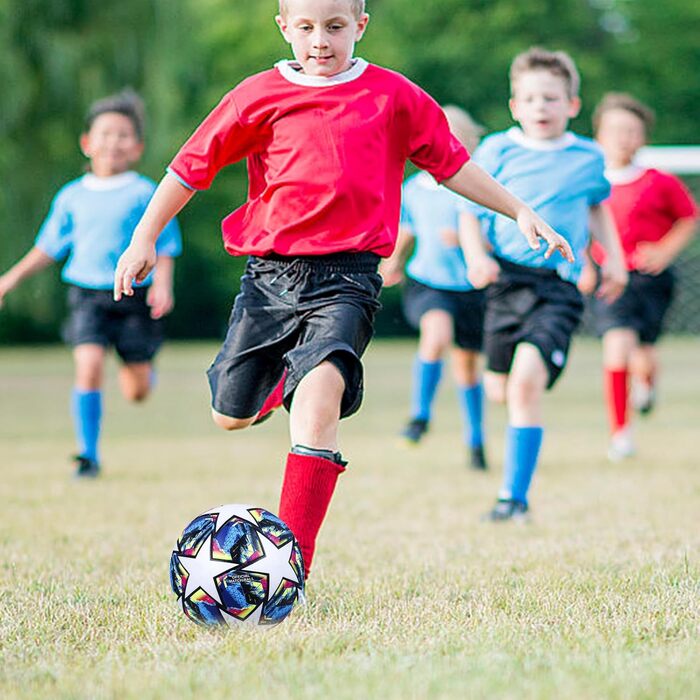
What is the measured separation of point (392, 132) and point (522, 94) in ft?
6.78

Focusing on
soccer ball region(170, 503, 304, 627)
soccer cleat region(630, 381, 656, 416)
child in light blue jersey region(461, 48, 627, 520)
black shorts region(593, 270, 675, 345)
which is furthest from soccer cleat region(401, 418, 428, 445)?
soccer ball region(170, 503, 304, 627)

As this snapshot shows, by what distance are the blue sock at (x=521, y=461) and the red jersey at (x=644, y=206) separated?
332cm

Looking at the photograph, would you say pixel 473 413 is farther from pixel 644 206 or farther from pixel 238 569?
pixel 238 569

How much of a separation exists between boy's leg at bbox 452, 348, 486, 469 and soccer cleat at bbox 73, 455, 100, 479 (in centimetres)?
226

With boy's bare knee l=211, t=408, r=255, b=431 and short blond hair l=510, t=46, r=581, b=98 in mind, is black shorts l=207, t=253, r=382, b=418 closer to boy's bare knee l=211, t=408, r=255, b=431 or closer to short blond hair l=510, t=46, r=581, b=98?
boy's bare knee l=211, t=408, r=255, b=431

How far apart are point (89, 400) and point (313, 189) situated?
393cm

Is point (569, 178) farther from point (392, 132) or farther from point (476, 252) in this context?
point (392, 132)

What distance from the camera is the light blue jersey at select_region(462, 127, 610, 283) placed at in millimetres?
6012

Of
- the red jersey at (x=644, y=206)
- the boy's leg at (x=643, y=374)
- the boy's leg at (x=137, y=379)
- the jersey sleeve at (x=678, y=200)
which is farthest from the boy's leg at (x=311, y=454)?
the boy's leg at (x=643, y=374)

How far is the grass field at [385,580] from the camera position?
2.81 meters

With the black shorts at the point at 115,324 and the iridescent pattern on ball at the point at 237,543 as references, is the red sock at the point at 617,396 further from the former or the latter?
the iridescent pattern on ball at the point at 237,543

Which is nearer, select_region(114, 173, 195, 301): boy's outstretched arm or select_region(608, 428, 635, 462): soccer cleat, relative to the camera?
select_region(114, 173, 195, 301): boy's outstretched arm

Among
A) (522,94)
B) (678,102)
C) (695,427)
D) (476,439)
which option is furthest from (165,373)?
(678,102)

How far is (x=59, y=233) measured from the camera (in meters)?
7.72
